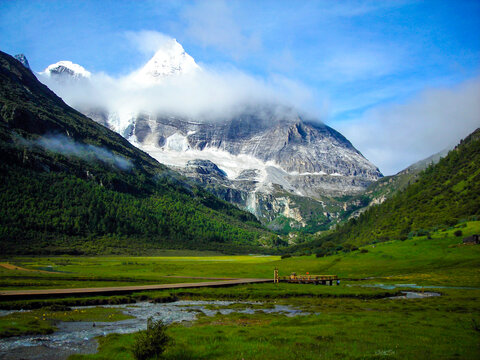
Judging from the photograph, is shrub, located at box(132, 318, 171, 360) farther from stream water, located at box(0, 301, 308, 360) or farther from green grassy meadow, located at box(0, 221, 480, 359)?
stream water, located at box(0, 301, 308, 360)

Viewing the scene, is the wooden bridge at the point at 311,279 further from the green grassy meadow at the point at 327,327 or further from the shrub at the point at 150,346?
the shrub at the point at 150,346

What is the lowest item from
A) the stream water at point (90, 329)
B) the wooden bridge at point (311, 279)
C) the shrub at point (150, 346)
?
the wooden bridge at point (311, 279)

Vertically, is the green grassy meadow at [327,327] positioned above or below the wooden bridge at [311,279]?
above

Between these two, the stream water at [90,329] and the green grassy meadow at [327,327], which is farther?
the stream water at [90,329]

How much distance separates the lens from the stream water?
29.5 m

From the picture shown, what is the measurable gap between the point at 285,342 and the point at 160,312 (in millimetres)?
24961

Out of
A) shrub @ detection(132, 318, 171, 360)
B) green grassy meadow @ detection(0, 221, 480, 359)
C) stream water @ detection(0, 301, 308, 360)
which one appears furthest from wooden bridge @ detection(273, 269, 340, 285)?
shrub @ detection(132, 318, 171, 360)

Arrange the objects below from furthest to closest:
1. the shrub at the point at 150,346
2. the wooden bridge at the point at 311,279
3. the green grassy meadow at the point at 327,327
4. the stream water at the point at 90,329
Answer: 1. the wooden bridge at the point at 311,279
2. the stream water at the point at 90,329
3. the green grassy meadow at the point at 327,327
4. the shrub at the point at 150,346

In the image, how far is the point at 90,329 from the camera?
1517 inches

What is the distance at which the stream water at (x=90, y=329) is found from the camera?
29469mm

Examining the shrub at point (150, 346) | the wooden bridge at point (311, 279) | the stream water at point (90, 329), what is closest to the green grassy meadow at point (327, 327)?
the shrub at point (150, 346)

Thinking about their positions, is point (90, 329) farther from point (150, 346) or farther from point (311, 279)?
point (311, 279)

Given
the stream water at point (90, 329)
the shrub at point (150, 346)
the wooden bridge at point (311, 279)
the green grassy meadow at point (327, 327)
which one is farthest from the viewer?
the wooden bridge at point (311, 279)

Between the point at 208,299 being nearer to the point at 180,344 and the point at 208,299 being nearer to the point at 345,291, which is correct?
the point at 345,291
